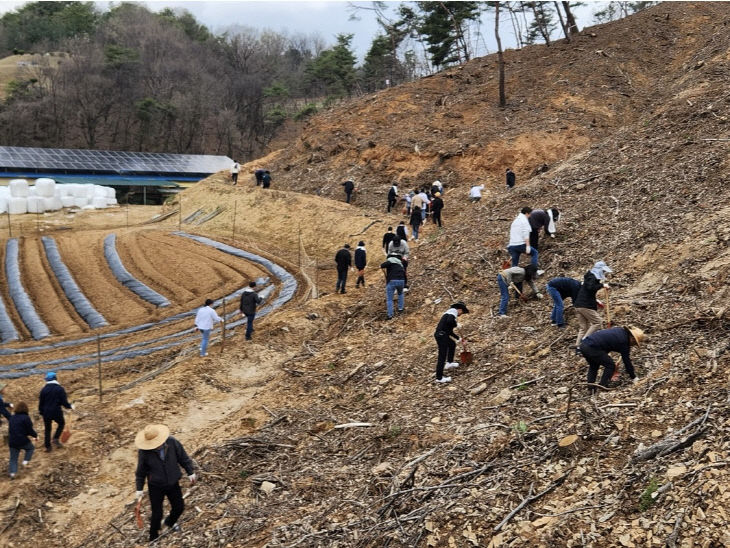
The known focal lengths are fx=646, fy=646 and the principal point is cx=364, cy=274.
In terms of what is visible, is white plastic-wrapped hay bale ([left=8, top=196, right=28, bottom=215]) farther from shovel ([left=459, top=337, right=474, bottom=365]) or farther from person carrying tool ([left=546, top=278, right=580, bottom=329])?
person carrying tool ([left=546, top=278, right=580, bottom=329])

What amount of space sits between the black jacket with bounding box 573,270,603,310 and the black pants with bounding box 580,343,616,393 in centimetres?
130

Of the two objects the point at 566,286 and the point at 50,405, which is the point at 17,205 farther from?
the point at 566,286

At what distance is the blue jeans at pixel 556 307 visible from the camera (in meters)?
10.2

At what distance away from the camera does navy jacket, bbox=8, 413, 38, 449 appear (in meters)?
9.72

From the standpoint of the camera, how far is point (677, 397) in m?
7.01

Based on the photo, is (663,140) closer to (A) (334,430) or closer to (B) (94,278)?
(A) (334,430)

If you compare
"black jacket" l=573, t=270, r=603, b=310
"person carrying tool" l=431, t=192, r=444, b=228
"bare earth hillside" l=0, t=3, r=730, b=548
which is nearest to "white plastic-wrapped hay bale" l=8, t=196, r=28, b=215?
"bare earth hillside" l=0, t=3, r=730, b=548

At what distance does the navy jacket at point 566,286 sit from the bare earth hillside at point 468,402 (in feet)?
1.85

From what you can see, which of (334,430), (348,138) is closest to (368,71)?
(348,138)

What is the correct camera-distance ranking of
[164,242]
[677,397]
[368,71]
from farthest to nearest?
[368,71]
[164,242]
[677,397]

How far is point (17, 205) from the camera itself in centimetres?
3319

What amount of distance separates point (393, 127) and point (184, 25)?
72460mm

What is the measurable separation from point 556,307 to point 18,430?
853cm

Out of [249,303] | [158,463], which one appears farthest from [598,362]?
[249,303]
